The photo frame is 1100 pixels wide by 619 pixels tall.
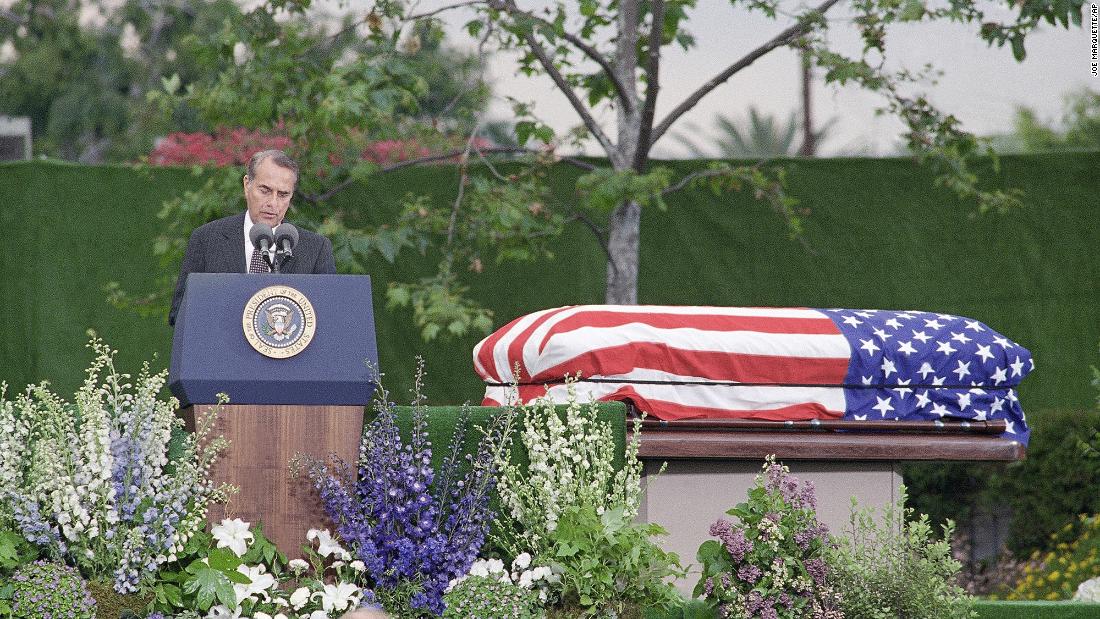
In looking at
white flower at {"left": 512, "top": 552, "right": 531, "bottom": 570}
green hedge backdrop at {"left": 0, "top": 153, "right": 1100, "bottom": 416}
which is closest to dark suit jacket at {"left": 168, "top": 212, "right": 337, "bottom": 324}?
white flower at {"left": 512, "top": 552, "right": 531, "bottom": 570}

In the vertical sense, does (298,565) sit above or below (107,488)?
below

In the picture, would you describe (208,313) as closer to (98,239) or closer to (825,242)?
(98,239)

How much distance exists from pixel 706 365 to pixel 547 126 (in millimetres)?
2611

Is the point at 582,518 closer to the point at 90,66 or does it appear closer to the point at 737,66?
the point at 737,66

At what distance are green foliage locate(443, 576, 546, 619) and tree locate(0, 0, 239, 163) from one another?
65.9ft

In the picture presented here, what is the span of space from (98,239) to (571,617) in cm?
530

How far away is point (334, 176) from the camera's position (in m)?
7.94

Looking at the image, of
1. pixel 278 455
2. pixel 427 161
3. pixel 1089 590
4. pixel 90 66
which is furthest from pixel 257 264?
pixel 90 66

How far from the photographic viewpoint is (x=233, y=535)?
14.0ft

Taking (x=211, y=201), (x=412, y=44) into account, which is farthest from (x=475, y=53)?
(x=211, y=201)

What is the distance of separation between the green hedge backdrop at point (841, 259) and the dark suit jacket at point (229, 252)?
12.2 ft

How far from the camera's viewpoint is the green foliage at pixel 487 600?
423cm

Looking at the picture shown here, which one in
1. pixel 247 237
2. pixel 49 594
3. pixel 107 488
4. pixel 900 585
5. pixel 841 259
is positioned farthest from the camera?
pixel 841 259

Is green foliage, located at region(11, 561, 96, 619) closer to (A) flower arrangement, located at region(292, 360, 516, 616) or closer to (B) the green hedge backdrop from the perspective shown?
(A) flower arrangement, located at region(292, 360, 516, 616)
